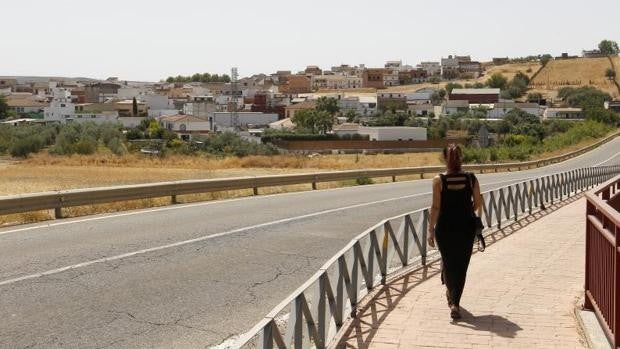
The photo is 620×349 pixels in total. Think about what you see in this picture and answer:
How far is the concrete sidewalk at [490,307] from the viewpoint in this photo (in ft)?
23.0

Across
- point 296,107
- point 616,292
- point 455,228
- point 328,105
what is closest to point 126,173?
point 455,228

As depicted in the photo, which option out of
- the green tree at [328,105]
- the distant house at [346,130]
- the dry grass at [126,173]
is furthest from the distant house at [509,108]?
the dry grass at [126,173]

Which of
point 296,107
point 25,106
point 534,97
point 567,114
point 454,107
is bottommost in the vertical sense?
point 567,114

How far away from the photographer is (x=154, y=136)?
105312 millimetres

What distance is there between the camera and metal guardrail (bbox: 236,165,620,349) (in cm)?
536

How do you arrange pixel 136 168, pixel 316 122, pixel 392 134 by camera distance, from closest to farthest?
pixel 136 168
pixel 392 134
pixel 316 122

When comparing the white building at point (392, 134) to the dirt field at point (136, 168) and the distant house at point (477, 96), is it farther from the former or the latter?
the distant house at point (477, 96)

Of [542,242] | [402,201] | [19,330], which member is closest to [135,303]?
[19,330]

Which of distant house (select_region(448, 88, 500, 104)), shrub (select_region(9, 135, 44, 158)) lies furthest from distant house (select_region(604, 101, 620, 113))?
shrub (select_region(9, 135, 44, 158))

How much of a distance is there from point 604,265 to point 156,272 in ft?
20.4

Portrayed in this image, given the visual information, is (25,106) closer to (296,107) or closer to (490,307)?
(296,107)

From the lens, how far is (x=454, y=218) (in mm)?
7820

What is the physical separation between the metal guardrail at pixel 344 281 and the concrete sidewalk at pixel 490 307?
21 cm

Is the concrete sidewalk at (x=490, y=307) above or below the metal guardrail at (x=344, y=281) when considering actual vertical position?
below
